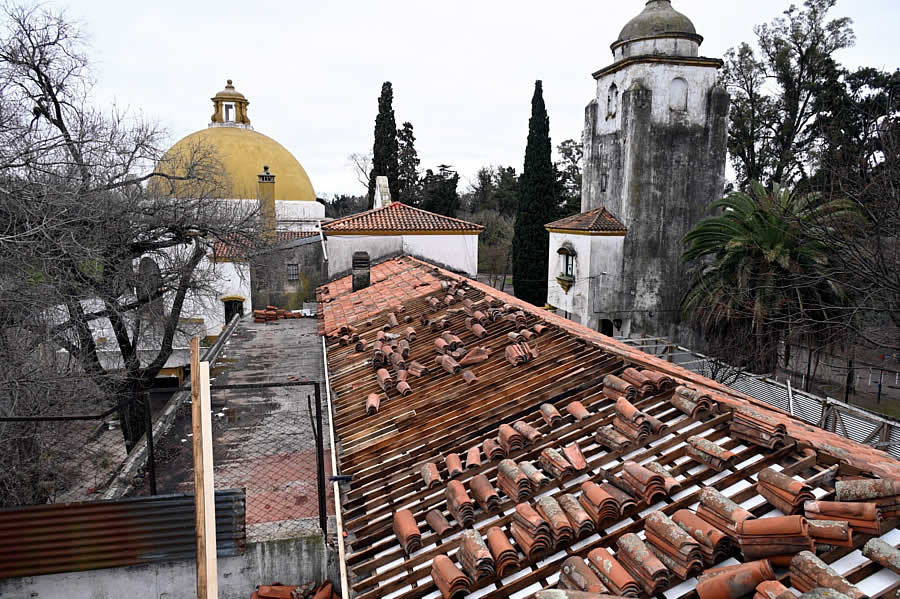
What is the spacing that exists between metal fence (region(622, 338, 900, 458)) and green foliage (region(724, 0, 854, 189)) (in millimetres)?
12835

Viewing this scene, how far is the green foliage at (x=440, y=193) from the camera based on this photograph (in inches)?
1697

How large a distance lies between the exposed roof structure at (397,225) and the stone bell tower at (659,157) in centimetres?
746


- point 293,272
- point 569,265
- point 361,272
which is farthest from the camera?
point 293,272

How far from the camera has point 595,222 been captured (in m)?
21.5

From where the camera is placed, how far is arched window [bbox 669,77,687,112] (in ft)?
68.7

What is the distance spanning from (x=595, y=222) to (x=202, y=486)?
20.3 meters

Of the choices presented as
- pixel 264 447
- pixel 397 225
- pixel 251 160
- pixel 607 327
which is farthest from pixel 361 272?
pixel 251 160

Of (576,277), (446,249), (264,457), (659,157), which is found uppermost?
(659,157)

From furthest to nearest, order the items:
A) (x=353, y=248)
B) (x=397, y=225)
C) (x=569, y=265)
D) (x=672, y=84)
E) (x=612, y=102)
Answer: (x=569, y=265), (x=612, y=102), (x=672, y=84), (x=397, y=225), (x=353, y=248)

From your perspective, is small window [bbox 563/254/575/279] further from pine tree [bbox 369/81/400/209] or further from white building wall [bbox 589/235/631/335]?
pine tree [bbox 369/81/400/209]

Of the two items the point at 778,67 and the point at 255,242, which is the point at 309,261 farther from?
the point at 778,67

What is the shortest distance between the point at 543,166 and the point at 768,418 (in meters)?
26.7

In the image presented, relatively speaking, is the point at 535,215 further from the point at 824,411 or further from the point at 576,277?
the point at 824,411

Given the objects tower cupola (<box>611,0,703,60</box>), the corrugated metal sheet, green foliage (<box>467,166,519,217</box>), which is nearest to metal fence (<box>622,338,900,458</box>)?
the corrugated metal sheet
